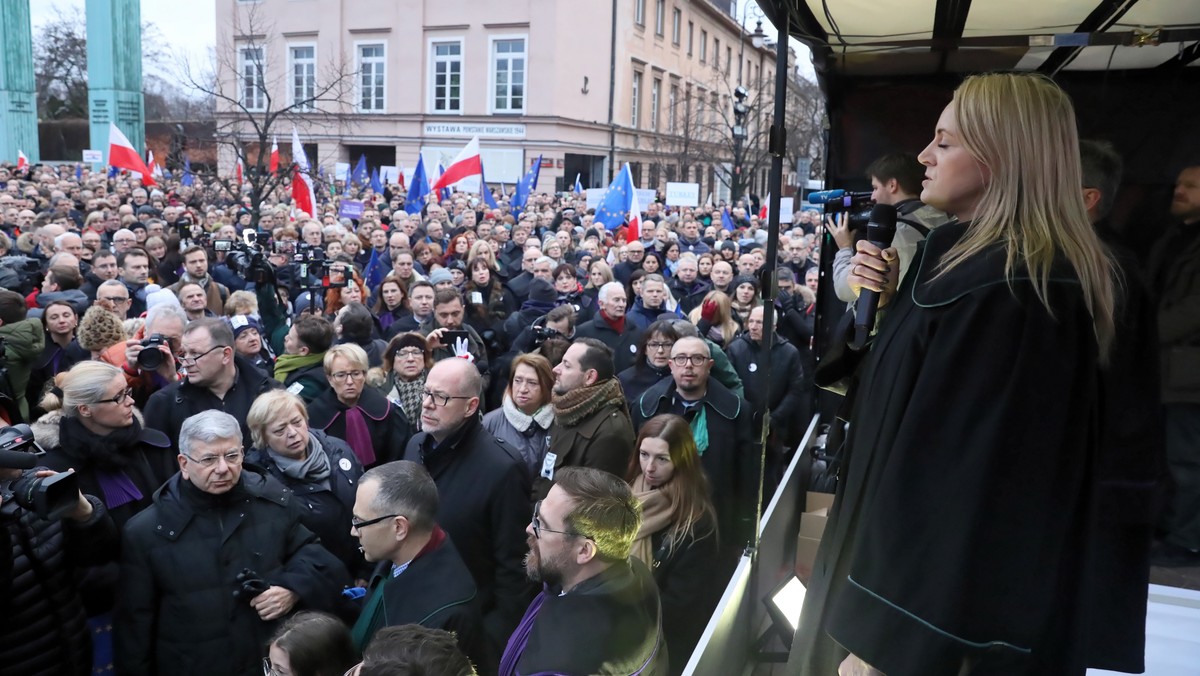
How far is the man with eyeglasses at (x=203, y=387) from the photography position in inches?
187

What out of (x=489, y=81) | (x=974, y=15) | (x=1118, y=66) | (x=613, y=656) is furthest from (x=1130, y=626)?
(x=489, y=81)

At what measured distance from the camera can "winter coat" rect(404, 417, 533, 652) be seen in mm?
3818

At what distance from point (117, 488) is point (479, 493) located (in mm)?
1543

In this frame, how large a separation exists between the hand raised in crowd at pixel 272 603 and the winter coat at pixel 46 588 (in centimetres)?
60

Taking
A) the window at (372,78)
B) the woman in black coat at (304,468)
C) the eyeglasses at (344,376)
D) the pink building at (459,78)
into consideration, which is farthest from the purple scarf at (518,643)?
the window at (372,78)

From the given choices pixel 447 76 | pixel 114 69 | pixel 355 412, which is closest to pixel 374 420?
pixel 355 412

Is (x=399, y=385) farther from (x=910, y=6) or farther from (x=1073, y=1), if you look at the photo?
(x=1073, y=1)

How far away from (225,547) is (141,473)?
0.85 metres

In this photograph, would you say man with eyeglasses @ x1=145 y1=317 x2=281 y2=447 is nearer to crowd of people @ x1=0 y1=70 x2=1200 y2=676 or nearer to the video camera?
crowd of people @ x1=0 y1=70 x2=1200 y2=676

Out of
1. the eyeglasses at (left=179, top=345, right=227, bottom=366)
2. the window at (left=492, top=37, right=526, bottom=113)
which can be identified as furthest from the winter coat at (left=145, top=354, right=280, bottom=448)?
the window at (left=492, top=37, right=526, bottom=113)

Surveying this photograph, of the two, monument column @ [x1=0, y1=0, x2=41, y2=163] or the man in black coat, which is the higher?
Answer: monument column @ [x1=0, y1=0, x2=41, y2=163]

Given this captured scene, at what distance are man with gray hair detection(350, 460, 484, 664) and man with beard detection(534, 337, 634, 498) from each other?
3.85 feet

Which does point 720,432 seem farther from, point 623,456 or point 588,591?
point 588,591

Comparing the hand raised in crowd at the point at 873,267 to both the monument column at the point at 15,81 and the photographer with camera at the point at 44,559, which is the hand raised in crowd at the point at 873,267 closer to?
the photographer with camera at the point at 44,559
